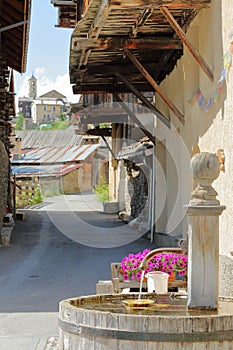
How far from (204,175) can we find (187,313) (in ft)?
3.39

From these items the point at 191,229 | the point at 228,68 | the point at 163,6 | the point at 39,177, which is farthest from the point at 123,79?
the point at 39,177

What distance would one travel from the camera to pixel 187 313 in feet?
17.4

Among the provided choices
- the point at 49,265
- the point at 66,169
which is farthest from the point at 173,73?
the point at 66,169

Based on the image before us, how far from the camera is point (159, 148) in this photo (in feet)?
55.3

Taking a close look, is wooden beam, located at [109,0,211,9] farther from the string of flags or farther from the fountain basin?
the fountain basin

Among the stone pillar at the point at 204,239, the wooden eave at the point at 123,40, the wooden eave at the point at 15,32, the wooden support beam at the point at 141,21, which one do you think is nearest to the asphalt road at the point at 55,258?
the wooden eave at the point at 123,40

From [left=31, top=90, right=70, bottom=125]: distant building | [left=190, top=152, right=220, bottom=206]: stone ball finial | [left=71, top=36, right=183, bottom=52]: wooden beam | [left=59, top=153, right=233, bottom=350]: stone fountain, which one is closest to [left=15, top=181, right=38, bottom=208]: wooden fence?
[left=71, top=36, right=183, bottom=52]: wooden beam

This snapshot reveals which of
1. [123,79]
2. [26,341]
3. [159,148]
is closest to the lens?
[26,341]

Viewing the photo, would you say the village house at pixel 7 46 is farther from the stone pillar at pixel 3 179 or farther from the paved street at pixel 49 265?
the paved street at pixel 49 265

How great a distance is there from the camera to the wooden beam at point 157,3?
962 centimetres

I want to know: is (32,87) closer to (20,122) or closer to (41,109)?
(41,109)

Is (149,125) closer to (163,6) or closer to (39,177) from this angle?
(163,6)

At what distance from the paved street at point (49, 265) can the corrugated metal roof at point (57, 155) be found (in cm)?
1772

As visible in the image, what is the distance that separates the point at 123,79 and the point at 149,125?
16.1 feet
